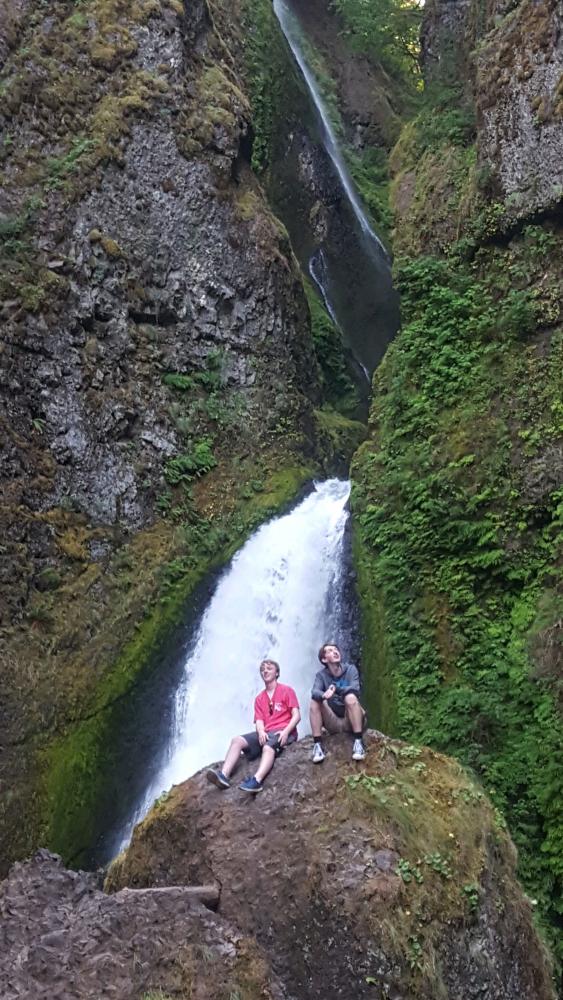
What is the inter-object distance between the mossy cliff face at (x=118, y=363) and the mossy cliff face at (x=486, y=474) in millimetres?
3357

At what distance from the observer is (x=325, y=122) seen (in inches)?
975

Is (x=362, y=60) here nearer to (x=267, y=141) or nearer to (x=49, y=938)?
(x=267, y=141)

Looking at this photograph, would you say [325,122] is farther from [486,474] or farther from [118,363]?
[486,474]

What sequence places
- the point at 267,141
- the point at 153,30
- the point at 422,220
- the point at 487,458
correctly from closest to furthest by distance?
the point at 487,458, the point at 422,220, the point at 153,30, the point at 267,141

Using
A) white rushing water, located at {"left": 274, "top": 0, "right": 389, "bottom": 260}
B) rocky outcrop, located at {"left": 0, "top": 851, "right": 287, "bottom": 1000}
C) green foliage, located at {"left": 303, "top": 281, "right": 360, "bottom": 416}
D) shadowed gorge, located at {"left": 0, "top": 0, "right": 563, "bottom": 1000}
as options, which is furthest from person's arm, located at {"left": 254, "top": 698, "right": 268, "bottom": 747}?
white rushing water, located at {"left": 274, "top": 0, "right": 389, "bottom": 260}

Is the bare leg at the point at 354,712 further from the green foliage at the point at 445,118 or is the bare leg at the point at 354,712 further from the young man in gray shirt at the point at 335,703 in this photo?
the green foliage at the point at 445,118

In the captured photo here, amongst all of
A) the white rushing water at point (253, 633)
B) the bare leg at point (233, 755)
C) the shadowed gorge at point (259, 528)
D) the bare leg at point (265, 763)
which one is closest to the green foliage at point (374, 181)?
the shadowed gorge at point (259, 528)

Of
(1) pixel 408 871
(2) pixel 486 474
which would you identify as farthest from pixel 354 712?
(2) pixel 486 474

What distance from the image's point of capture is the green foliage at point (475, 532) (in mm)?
9102

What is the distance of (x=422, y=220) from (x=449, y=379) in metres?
4.13

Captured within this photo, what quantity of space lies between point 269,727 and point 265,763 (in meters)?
0.41

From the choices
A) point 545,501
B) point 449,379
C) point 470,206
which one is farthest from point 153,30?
point 545,501

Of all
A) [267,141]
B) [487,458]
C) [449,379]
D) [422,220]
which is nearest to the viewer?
[487,458]

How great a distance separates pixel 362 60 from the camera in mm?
26984
